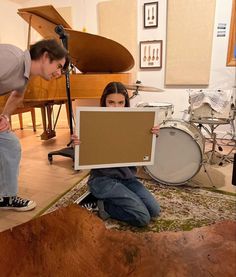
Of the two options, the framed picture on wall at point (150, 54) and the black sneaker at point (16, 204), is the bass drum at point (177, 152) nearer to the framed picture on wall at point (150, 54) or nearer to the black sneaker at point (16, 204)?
the black sneaker at point (16, 204)

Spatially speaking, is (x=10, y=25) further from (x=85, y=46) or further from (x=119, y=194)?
(x=119, y=194)

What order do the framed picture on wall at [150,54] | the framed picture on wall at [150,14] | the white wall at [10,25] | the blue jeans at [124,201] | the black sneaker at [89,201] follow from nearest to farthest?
the blue jeans at [124,201], the black sneaker at [89,201], the framed picture on wall at [150,14], the framed picture on wall at [150,54], the white wall at [10,25]

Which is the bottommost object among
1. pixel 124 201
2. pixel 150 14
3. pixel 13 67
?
pixel 124 201

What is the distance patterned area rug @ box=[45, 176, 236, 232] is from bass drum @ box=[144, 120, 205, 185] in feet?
0.36

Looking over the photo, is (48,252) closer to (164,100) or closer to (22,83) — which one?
(22,83)

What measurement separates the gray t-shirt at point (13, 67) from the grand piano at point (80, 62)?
68 cm

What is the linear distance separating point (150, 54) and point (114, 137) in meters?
2.49

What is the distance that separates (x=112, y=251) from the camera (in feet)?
1.82

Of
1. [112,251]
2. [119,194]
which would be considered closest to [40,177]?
[119,194]

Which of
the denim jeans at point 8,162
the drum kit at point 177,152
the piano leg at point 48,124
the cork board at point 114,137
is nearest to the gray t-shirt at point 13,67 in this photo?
the denim jeans at point 8,162

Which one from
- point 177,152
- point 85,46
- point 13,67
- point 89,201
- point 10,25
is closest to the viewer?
point 13,67

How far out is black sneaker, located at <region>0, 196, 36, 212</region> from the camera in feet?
5.37

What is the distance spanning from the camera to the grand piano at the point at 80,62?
2.06 m

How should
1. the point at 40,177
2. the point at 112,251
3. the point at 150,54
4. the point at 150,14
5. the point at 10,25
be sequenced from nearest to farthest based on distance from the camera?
the point at 112,251 < the point at 40,177 < the point at 150,14 < the point at 150,54 < the point at 10,25
